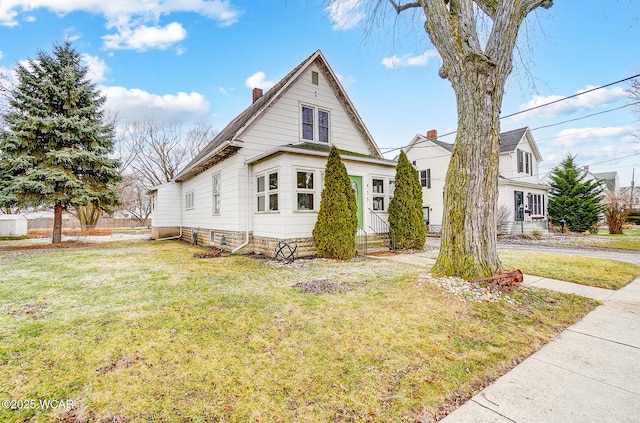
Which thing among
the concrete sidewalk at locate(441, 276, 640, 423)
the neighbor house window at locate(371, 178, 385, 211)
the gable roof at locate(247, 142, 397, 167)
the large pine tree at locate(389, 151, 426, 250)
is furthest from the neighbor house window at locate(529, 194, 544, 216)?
the concrete sidewalk at locate(441, 276, 640, 423)

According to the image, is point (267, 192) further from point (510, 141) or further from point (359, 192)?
point (510, 141)

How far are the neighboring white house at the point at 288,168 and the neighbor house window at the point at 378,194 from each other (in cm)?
4

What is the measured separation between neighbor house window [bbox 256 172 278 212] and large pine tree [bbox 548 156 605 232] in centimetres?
1922

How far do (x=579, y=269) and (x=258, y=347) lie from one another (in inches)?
308

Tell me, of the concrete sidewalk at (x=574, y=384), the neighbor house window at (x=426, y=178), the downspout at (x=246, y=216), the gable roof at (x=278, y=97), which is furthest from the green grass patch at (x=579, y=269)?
the neighbor house window at (x=426, y=178)

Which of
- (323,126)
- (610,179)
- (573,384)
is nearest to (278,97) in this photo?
(323,126)

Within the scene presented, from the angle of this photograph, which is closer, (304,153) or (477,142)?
(477,142)

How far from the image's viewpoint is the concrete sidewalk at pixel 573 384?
2.07 m

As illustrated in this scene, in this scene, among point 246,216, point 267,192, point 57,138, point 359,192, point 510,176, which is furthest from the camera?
point 510,176

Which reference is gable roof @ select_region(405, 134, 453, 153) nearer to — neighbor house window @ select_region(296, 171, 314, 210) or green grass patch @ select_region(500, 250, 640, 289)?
green grass patch @ select_region(500, 250, 640, 289)

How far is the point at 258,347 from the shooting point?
302 cm

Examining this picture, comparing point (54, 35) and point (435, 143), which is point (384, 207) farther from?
point (54, 35)

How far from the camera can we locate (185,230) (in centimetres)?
1611

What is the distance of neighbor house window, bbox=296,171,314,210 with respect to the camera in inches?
352
